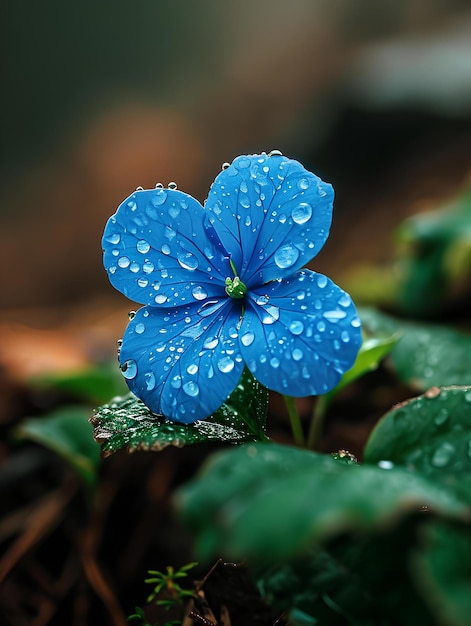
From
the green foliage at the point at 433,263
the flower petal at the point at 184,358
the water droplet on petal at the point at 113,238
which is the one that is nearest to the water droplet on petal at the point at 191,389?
the flower petal at the point at 184,358

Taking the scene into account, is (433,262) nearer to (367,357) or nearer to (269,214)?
(367,357)

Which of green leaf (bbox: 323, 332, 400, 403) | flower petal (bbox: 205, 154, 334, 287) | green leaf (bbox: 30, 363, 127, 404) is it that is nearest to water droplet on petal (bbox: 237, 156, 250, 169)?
flower petal (bbox: 205, 154, 334, 287)

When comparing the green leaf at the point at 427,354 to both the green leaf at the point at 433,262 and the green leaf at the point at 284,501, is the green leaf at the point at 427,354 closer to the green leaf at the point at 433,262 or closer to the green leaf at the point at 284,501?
the green leaf at the point at 433,262

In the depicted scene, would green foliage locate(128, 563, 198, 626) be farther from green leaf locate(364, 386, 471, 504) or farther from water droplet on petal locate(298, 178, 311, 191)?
water droplet on petal locate(298, 178, 311, 191)

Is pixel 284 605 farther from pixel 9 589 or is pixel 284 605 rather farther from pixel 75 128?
pixel 75 128

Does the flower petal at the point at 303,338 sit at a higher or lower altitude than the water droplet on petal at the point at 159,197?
lower

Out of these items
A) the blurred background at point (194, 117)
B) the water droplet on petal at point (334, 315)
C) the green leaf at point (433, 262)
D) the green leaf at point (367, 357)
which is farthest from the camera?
the blurred background at point (194, 117)
